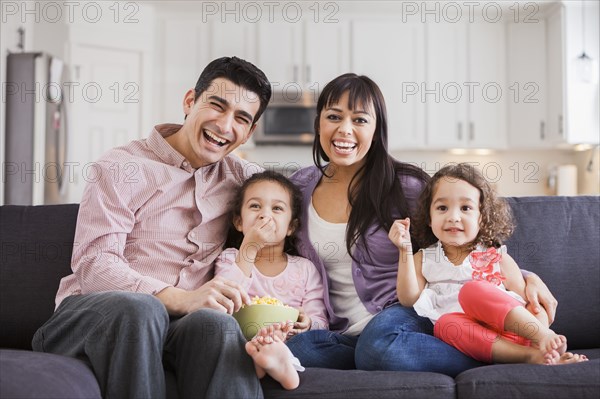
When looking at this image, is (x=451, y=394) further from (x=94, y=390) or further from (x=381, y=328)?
(x=94, y=390)

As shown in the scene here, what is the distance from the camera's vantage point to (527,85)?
211 inches

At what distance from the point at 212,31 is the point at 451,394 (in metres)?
4.35

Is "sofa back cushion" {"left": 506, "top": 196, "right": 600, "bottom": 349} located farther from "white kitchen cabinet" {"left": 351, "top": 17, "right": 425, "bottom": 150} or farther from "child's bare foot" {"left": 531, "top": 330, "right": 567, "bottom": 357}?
"white kitchen cabinet" {"left": 351, "top": 17, "right": 425, "bottom": 150}

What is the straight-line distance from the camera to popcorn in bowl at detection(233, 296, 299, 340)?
1.75 metres

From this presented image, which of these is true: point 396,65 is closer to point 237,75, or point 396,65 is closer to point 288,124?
point 288,124

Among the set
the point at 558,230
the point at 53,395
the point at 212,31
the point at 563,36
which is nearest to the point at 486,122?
the point at 563,36

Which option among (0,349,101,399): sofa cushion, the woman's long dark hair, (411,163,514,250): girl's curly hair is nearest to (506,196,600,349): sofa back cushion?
(411,163,514,250): girl's curly hair

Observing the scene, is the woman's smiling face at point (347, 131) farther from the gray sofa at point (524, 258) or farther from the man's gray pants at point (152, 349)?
the man's gray pants at point (152, 349)

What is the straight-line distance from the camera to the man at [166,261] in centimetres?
145

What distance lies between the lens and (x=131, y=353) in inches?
55.7

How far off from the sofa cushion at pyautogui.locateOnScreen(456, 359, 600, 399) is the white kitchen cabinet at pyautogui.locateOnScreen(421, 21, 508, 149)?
399 centimetres

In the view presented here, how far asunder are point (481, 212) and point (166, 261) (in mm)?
874

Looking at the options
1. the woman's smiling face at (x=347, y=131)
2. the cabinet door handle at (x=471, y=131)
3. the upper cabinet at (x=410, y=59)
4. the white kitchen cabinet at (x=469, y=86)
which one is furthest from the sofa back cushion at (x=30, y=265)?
the cabinet door handle at (x=471, y=131)

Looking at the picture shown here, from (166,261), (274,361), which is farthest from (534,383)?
(166,261)
